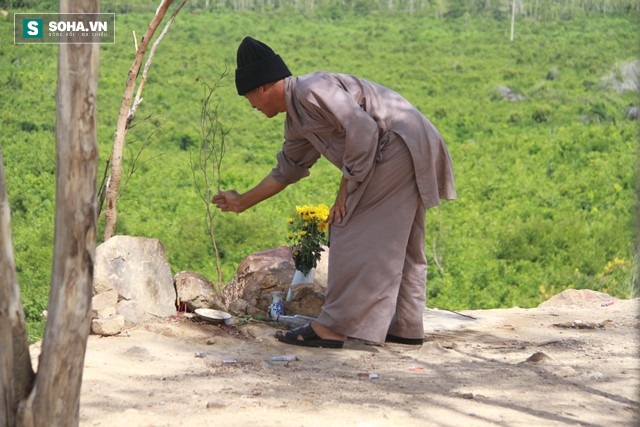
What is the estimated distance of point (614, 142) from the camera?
18.2 meters

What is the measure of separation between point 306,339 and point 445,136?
14689mm

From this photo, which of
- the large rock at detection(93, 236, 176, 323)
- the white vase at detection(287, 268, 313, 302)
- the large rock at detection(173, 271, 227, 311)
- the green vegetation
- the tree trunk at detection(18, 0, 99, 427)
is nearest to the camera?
the tree trunk at detection(18, 0, 99, 427)

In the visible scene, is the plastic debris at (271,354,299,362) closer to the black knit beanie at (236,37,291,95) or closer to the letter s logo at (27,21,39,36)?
the black knit beanie at (236,37,291,95)

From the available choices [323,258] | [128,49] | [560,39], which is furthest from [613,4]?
[323,258]

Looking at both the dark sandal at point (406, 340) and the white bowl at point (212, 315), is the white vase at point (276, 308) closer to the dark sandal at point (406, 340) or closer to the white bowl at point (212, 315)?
the white bowl at point (212, 315)

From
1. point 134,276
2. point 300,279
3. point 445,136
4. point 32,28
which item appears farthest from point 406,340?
point 445,136

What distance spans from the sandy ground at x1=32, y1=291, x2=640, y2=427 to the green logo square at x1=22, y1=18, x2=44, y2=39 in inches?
392

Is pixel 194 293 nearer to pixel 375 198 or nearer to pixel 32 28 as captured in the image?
pixel 375 198

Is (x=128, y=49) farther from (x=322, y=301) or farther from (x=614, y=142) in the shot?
(x=322, y=301)

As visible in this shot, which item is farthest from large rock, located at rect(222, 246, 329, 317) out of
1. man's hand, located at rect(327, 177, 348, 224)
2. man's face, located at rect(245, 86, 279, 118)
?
man's face, located at rect(245, 86, 279, 118)

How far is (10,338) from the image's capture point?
2.84m

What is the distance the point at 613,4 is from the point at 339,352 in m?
27.5

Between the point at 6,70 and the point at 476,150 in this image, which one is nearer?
the point at 6,70

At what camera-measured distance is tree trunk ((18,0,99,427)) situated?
108 inches
